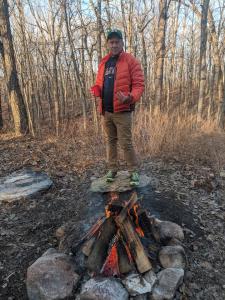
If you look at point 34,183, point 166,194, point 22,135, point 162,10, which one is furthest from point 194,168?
point 162,10

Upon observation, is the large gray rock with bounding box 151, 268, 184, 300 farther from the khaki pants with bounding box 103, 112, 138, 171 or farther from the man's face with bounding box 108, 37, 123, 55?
the man's face with bounding box 108, 37, 123, 55

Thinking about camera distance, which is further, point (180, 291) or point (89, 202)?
point (89, 202)

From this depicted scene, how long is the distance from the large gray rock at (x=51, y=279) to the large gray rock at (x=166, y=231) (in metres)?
0.94

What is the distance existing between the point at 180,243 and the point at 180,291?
22.3 inches

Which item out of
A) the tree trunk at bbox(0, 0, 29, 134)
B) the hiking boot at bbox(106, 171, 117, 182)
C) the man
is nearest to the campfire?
the man

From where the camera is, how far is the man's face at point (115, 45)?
3.70m

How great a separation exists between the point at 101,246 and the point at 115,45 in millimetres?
2560

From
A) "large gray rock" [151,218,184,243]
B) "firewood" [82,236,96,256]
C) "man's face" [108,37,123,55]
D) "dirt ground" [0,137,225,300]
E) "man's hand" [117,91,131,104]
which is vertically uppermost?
A: "man's face" [108,37,123,55]

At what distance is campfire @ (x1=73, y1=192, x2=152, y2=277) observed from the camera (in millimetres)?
2535

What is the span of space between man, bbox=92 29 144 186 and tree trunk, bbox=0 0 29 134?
5604 millimetres

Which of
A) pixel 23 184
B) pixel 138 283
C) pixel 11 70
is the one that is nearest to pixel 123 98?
pixel 138 283

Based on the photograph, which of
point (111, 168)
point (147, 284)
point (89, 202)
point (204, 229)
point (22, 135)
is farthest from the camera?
point (22, 135)

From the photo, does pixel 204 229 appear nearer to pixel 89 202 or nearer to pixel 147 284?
pixel 147 284

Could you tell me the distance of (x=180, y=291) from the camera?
2.48 metres
